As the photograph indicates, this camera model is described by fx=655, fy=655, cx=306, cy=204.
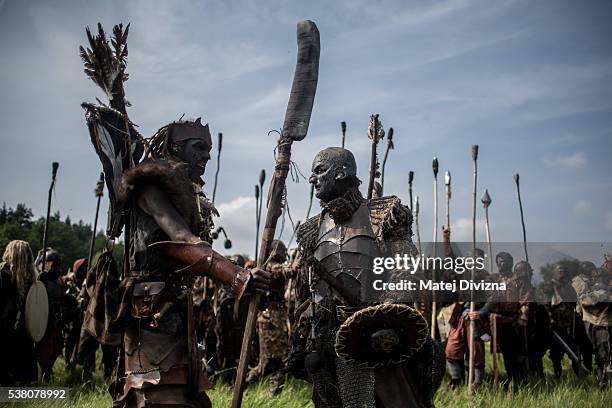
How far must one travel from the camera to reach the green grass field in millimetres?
6855

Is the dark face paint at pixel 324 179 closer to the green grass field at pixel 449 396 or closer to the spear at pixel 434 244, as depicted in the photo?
the green grass field at pixel 449 396

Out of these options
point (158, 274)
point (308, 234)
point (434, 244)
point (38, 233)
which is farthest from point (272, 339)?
point (38, 233)

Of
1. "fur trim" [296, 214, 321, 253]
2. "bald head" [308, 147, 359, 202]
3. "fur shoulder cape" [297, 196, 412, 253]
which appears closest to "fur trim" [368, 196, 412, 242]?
"fur shoulder cape" [297, 196, 412, 253]

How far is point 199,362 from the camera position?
3.46m

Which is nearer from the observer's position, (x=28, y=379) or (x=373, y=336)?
(x=373, y=336)

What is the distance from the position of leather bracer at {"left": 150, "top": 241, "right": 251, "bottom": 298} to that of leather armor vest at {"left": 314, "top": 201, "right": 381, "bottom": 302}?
156cm

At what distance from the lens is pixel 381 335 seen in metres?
4.11

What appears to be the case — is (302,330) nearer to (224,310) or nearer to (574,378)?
(224,310)

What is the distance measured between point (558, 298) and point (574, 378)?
5.62 feet

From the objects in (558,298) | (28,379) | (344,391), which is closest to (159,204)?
(344,391)

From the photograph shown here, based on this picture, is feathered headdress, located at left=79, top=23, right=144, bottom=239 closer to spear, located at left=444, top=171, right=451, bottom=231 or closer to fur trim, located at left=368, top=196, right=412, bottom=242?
fur trim, located at left=368, top=196, right=412, bottom=242

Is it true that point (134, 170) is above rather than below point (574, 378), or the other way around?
above

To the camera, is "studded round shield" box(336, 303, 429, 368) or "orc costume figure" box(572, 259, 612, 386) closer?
"studded round shield" box(336, 303, 429, 368)

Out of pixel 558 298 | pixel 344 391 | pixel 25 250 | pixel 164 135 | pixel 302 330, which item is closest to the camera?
pixel 164 135
